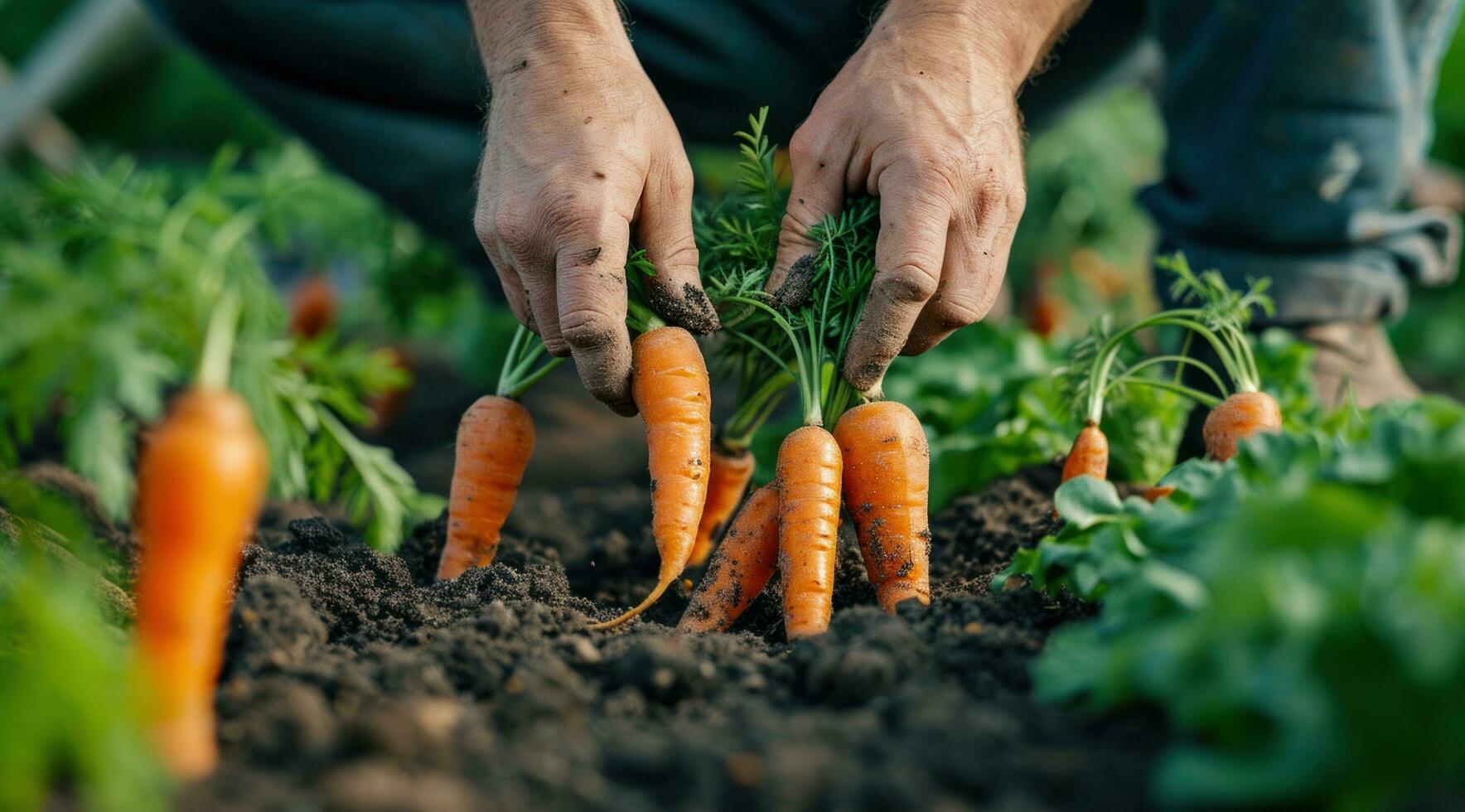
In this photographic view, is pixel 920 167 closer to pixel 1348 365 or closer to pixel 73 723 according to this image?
pixel 73 723

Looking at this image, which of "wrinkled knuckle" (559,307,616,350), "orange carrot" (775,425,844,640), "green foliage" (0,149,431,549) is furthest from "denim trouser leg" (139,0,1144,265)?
"orange carrot" (775,425,844,640)

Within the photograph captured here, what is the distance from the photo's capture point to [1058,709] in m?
1.60

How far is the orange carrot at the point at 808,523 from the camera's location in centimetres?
225

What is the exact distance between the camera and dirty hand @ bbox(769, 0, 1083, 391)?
2252 mm

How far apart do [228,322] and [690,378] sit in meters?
1.06

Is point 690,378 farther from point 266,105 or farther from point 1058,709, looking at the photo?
point 266,105

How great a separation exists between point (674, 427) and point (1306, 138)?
2333 mm

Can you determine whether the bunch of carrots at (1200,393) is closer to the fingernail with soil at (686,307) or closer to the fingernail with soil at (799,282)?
the fingernail with soil at (799,282)

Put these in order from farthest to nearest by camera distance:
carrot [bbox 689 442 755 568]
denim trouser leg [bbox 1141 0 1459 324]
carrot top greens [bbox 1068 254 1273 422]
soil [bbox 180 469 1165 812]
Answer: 1. denim trouser leg [bbox 1141 0 1459 324]
2. carrot [bbox 689 442 755 568]
3. carrot top greens [bbox 1068 254 1273 422]
4. soil [bbox 180 469 1165 812]

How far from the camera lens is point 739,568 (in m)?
2.41

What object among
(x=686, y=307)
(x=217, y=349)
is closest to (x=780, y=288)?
(x=686, y=307)

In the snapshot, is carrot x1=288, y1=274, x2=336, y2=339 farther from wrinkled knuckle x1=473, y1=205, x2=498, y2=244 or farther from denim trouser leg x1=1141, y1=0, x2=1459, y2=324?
denim trouser leg x1=1141, y1=0, x2=1459, y2=324

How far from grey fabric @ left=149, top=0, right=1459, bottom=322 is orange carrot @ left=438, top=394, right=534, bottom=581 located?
120 cm

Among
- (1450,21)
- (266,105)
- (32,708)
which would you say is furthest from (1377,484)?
(266,105)
